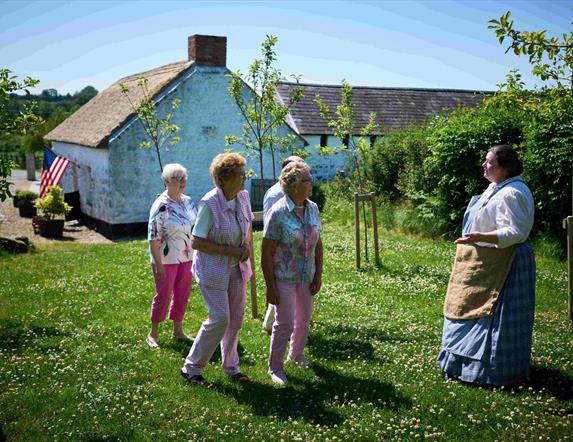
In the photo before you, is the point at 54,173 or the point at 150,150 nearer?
the point at 150,150

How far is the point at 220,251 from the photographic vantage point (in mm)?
5250

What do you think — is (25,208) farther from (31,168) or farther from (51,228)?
(31,168)

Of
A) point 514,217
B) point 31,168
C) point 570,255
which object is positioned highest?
point 31,168

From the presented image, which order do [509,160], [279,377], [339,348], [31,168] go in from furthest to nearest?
[31,168], [339,348], [279,377], [509,160]

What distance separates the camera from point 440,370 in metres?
5.85

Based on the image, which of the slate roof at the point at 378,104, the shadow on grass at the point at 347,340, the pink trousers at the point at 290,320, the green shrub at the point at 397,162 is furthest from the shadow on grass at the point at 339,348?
the slate roof at the point at 378,104

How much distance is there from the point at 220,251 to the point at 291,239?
70cm

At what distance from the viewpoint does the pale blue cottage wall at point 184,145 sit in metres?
18.6

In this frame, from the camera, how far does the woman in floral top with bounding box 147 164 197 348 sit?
6.36 m

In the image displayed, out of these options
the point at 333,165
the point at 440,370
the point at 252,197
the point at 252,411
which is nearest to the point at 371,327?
the point at 440,370

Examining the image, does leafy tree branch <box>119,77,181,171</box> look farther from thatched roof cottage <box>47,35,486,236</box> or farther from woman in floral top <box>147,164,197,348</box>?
woman in floral top <box>147,164,197,348</box>

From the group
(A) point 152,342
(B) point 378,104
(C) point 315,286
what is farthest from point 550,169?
(B) point 378,104

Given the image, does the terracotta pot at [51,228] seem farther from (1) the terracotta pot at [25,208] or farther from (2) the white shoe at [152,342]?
(2) the white shoe at [152,342]

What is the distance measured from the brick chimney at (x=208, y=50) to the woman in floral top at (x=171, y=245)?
14.3 meters
